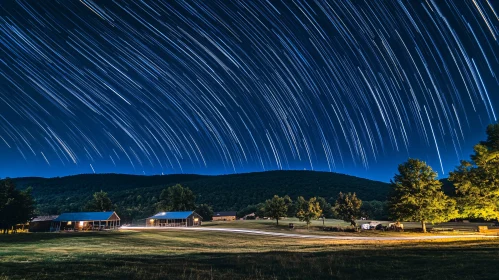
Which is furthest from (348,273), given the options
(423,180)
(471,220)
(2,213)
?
(471,220)

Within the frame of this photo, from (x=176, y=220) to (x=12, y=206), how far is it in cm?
3703

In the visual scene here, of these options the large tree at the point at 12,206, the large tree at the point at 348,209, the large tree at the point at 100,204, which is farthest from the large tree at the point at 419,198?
the large tree at the point at 100,204

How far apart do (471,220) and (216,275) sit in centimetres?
8925

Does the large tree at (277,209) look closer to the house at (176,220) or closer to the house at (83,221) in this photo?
the house at (176,220)

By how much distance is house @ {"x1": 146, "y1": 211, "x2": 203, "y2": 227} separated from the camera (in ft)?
274

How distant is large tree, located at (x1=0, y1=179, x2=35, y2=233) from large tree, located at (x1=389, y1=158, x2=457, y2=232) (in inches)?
2777

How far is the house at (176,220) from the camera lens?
83500 mm

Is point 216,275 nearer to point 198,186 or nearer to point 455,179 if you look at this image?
point 455,179

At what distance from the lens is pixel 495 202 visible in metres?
33.9

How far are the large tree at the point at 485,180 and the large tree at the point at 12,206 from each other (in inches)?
2886

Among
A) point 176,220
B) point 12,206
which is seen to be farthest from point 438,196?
point 12,206

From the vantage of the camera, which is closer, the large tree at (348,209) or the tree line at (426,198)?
the tree line at (426,198)

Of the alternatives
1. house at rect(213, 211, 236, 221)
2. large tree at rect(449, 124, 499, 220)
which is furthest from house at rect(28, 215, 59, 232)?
large tree at rect(449, 124, 499, 220)

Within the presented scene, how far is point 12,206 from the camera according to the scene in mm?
59375
